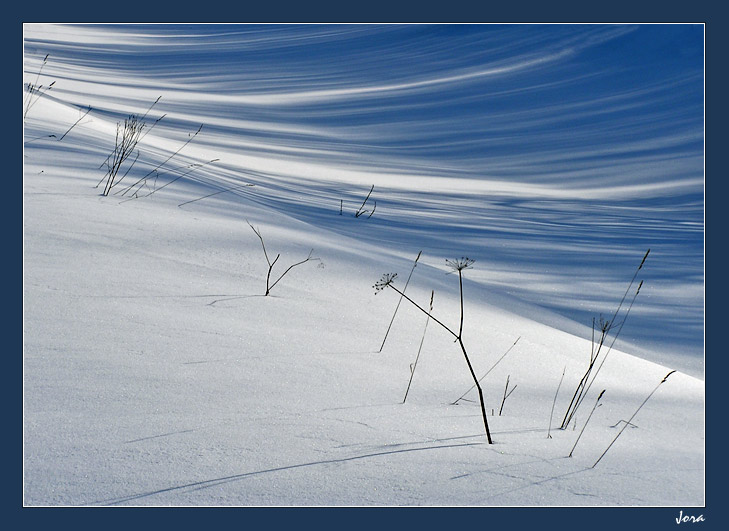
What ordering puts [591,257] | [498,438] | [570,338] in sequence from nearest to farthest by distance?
[498,438], [570,338], [591,257]

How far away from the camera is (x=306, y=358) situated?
1.96 meters

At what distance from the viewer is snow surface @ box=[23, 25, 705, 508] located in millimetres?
1452

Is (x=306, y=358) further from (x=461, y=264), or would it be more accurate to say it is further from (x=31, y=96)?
(x=31, y=96)

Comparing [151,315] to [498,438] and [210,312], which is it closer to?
[210,312]

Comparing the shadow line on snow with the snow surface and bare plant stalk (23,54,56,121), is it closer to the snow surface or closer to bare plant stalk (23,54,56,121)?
the snow surface

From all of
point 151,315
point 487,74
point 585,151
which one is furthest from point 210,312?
point 487,74

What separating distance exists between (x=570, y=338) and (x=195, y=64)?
1112 cm

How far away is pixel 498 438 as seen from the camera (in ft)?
5.43

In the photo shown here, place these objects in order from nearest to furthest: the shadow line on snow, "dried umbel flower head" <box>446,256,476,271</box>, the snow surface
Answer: the shadow line on snow < the snow surface < "dried umbel flower head" <box>446,256,476,271</box>

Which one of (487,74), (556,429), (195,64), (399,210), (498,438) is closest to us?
(498,438)

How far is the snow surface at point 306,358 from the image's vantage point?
145 cm

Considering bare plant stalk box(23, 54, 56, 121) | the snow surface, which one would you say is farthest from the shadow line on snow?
bare plant stalk box(23, 54, 56, 121)

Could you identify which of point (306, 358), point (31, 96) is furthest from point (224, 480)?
point (31, 96)

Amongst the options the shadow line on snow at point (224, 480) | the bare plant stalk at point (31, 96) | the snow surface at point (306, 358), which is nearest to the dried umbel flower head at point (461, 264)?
the snow surface at point (306, 358)
